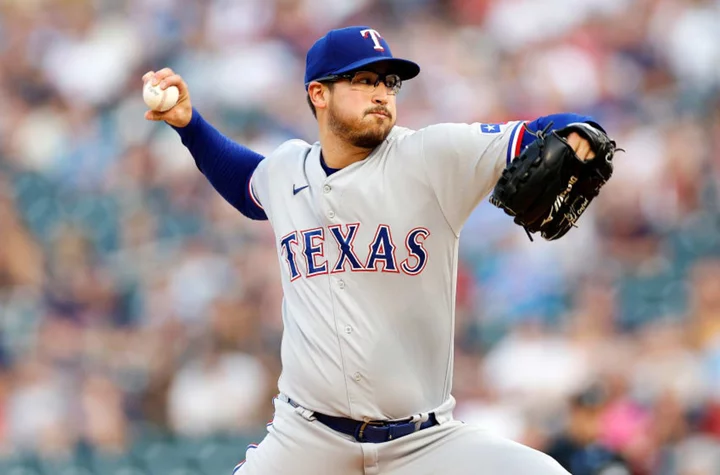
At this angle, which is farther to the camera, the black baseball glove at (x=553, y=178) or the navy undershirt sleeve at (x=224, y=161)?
the navy undershirt sleeve at (x=224, y=161)

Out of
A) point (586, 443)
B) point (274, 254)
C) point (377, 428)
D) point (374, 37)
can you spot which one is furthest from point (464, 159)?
point (274, 254)

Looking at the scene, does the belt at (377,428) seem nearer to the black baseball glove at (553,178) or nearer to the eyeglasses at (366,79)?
the black baseball glove at (553,178)

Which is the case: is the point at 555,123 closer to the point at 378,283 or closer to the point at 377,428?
the point at 378,283

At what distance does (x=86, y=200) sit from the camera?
769cm

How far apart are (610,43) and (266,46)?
249 cm

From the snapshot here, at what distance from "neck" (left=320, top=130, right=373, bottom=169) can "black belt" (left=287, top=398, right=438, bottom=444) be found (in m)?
0.71

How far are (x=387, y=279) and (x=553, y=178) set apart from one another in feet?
1.84

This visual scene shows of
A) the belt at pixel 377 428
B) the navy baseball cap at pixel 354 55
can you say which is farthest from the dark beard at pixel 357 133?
the belt at pixel 377 428

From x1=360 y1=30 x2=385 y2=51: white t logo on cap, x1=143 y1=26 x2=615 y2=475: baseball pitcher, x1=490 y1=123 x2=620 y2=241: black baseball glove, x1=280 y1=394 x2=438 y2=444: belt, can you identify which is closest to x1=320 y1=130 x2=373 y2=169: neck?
x1=143 y1=26 x2=615 y2=475: baseball pitcher

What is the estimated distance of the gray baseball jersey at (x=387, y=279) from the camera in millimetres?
2990

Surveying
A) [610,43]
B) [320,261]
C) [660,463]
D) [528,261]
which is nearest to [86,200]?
[528,261]

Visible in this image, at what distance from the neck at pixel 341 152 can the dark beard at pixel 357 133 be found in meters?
0.02

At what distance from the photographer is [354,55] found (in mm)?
3117

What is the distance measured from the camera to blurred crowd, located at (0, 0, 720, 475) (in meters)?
5.60
